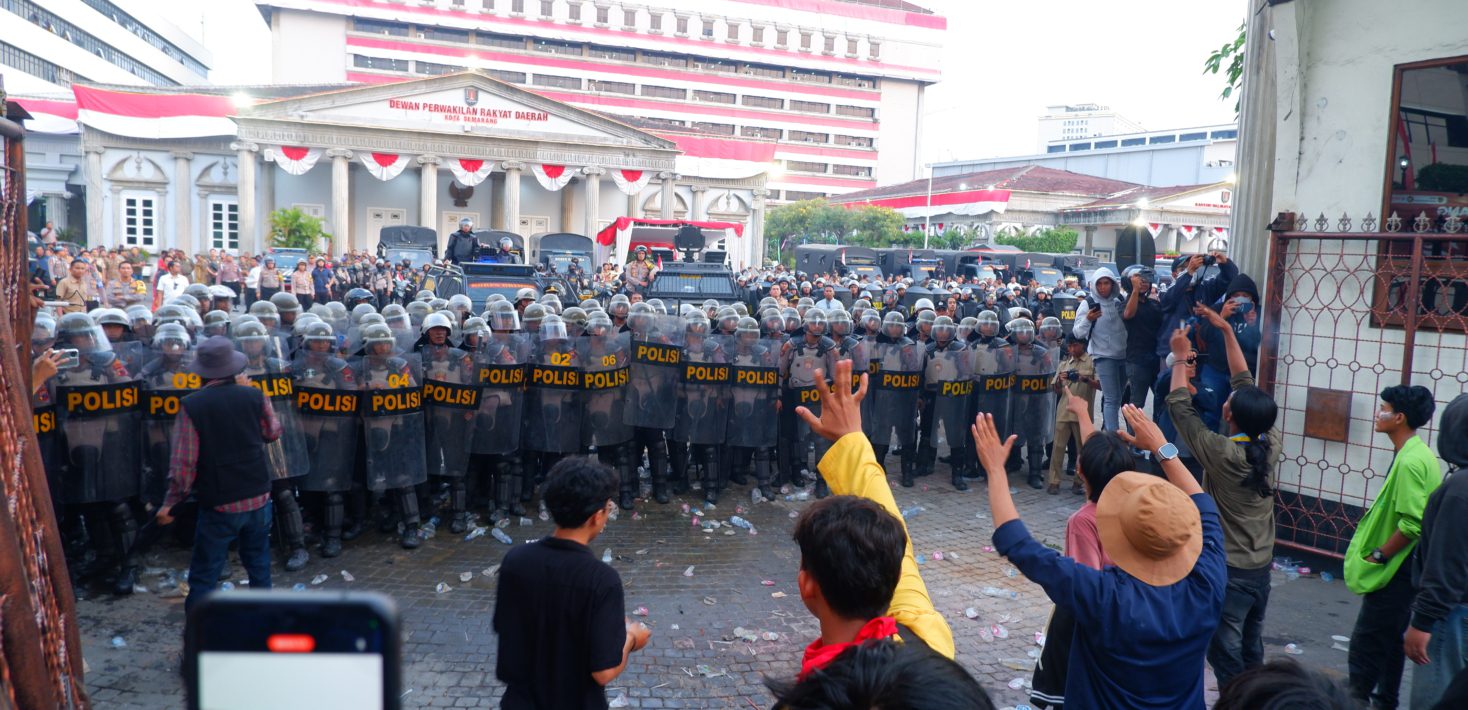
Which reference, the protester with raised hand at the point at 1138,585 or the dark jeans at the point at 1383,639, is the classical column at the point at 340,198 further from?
the protester with raised hand at the point at 1138,585

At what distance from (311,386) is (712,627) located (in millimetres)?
3574

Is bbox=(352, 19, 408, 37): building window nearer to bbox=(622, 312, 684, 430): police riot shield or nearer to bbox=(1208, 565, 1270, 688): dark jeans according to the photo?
bbox=(622, 312, 684, 430): police riot shield

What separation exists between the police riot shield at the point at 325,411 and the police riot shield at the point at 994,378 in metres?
6.17

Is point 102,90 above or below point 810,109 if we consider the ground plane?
below

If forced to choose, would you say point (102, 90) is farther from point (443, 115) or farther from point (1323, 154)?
point (1323, 154)

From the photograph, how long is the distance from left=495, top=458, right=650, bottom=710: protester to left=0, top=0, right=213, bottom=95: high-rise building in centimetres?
5235

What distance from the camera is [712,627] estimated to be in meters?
6.35

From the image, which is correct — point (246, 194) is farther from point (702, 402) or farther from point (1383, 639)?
point (1383, 639)

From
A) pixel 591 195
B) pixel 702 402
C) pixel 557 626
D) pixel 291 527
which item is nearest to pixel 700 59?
pixel 591 195

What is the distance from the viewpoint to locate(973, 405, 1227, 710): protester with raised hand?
8.95ft

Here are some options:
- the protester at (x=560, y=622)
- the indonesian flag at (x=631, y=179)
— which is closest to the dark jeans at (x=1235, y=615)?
the protester at (x=560, y=622)

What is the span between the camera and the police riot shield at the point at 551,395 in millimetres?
8523

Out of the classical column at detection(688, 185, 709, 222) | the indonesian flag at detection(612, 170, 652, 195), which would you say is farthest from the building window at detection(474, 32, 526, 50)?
the indonesian flag at detection(612, 170, 652, 195)

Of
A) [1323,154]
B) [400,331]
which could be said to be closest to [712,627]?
[400,331]
